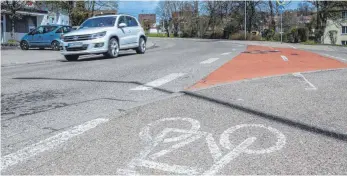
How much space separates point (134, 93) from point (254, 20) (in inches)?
2668

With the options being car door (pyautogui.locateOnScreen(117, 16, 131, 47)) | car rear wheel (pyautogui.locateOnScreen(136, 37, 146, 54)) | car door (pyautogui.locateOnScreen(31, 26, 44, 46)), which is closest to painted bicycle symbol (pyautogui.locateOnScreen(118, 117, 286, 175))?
car door (pyautogui.locateOnScreen(117, 16, 131, 47))

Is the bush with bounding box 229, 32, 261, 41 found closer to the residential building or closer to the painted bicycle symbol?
the painted bicycle symbol

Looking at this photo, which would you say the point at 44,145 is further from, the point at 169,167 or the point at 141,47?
the point at 141,47

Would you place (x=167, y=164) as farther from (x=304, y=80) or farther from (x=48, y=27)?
(x=48, y=27)

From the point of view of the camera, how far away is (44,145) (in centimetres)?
404

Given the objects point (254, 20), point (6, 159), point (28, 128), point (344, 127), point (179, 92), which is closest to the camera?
point (6, 159)

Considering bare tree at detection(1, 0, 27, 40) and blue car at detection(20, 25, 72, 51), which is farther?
bare tree at detection(1, 0, 27, 40)

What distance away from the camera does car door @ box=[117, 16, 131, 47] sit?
52.2 feet

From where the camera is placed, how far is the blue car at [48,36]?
25.3m

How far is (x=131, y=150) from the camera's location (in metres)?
3.83

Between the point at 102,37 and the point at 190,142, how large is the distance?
11.4m

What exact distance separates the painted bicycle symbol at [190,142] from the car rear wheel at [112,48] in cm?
1090

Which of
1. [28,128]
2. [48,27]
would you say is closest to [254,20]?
[48,27]

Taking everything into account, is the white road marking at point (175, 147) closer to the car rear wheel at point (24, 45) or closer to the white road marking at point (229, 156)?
the white road marking at point (229, 156)
